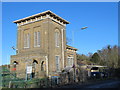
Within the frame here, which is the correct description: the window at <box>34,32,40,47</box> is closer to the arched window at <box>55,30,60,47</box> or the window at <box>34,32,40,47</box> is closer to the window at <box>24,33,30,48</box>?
the window at <box>24,33,30,48</box>

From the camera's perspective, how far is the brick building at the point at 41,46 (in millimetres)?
27250

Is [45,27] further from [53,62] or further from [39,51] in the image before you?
[53,62]

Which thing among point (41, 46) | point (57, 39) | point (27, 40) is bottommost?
point (41, 46)

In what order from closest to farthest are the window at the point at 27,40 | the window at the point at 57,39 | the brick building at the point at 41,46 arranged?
the brick building at the point at 41,46 < the window at the point at 57,39 < the window at the point at 27,40

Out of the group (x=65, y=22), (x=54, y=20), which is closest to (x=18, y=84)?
(x=54, y=20)

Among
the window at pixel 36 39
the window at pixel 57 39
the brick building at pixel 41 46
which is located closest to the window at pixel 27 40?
the brick building at pixel 41 46

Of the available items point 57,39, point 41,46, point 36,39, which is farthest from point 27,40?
point 57,39

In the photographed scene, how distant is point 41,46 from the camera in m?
29.1

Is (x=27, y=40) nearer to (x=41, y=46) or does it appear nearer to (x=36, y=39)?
(x=36, y=39)

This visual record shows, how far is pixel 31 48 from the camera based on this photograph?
101 ft

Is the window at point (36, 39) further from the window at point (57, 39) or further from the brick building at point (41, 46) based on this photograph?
the window at point (57, 39)

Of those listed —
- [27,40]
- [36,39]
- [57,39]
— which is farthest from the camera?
[27,40]

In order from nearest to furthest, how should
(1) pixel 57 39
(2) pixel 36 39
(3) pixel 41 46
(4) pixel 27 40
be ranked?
1. (3) pixel 41 46
2. (2) pixel 36 39
3. (1) pixel 57 39
4. (4) pixel 27 40

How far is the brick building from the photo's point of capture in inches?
1073
